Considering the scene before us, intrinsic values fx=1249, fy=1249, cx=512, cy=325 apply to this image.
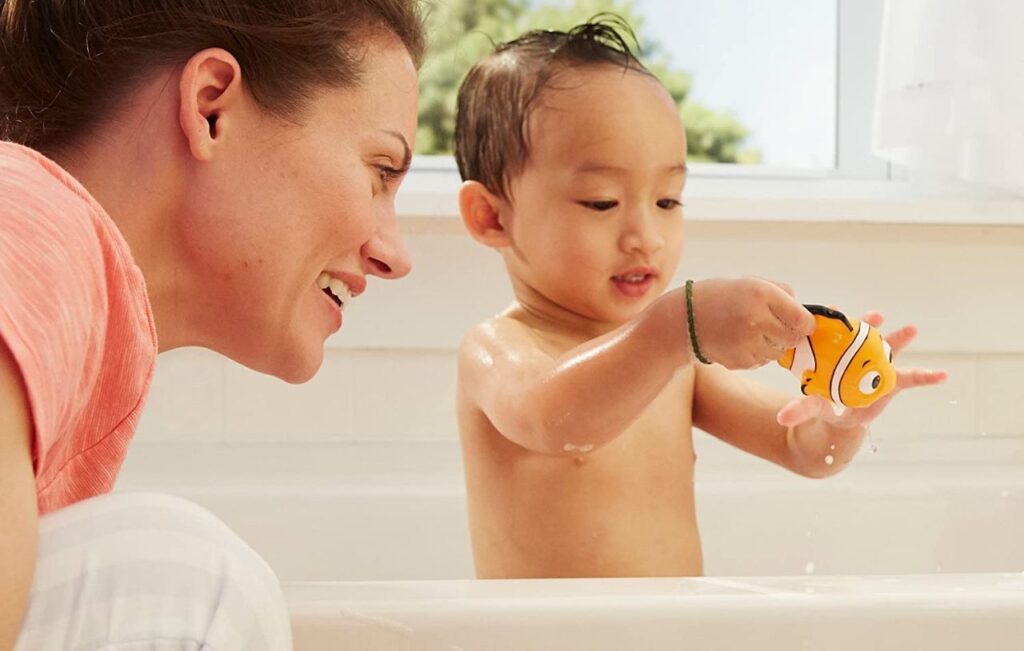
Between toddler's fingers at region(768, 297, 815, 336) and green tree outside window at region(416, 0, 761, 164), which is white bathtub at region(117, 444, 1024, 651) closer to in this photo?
toddler's fingers at region(768, 297, 815, 336)

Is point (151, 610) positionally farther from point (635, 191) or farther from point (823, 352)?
point (635, 191)

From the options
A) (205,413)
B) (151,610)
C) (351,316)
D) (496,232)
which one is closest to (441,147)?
(351,316)

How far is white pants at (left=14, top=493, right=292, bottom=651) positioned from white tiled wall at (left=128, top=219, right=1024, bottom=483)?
3.29 ft

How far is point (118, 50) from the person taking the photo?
770 mm

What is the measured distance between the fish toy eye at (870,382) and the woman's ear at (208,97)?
489 mm

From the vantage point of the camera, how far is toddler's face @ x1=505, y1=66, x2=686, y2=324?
1.21 meters

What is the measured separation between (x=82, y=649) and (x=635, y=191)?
78 cm

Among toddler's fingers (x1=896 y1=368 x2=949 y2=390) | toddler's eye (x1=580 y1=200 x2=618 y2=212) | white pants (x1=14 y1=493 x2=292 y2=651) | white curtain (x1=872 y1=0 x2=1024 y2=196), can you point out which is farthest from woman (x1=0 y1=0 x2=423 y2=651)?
white curtain (x1=872 y1=0 x2=1024 y2=196)

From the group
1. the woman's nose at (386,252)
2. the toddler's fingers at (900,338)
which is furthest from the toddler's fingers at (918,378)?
the woman's nose at (386,252)

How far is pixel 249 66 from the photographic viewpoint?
797 millimetres

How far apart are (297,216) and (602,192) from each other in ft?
1.47

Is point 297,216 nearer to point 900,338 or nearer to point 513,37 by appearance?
point 900,338

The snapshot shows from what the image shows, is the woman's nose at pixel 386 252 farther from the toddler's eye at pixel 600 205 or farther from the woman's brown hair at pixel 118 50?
the toddler's eye at pixel 600 205

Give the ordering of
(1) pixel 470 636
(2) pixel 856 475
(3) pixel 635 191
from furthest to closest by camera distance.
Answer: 1. (2) pixel 856 475
2. (3) pixel 635 191
3. (1) pixel 470 636
